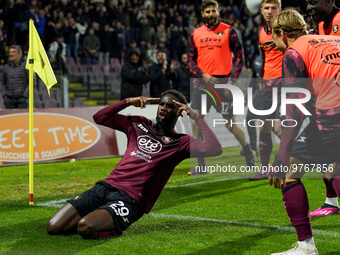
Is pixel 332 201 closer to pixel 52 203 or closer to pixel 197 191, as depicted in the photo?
pixel 197 191

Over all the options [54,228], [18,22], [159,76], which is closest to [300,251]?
[54,228]

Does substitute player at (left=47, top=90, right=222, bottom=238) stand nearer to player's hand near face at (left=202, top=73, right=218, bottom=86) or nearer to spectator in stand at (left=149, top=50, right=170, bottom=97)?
player's hand near face at (left=202, top=73, right=218, bottom=86)

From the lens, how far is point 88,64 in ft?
60.0

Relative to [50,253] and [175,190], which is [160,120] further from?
[175,190]

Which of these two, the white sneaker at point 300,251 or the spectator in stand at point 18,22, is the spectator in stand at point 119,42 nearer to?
the spectator in stand at point 18,22

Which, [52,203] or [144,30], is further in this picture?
[144,30]

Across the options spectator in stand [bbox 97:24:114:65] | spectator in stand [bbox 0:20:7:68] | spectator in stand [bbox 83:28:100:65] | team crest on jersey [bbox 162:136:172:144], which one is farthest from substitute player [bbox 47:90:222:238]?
spectator in stand [bbox 97:24:114:65]

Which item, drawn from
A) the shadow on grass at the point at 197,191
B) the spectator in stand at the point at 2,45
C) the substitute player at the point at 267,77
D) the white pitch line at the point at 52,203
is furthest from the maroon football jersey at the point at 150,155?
the spectator in stand at the point at 2,45

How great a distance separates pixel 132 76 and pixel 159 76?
47.9 inches

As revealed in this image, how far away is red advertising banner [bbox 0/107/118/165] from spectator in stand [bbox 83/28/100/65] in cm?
698

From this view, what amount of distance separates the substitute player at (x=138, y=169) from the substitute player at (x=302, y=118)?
3.79 feet

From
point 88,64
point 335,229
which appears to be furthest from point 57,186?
point 88,64

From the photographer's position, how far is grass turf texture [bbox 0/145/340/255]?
4.68 m

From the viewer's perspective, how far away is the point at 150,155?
5.23m
